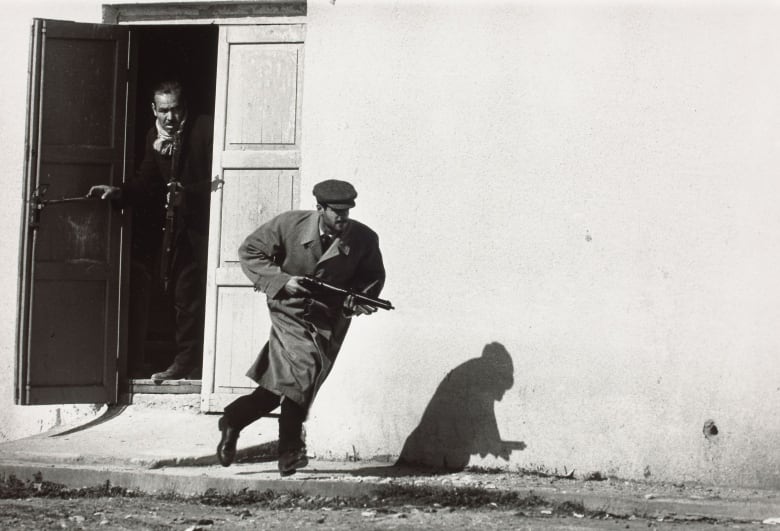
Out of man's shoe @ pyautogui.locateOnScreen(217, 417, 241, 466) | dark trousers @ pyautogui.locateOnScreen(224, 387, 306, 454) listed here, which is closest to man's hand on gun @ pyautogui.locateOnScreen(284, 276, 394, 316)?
dark trousers @ pyautogui.locateOnScreen(224, 387, 306, 454)

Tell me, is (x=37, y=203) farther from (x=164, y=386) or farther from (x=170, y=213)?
(x=164, y=386)

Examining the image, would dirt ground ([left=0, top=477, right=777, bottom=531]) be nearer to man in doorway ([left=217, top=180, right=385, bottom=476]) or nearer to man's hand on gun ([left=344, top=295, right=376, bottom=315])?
man in doorway ([left=217, top=180, right=385, bottom=476])

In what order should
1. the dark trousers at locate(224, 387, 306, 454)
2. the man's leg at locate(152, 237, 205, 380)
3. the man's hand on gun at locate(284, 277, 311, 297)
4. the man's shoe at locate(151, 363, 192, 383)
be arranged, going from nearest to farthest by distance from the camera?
the man's hand on gun at locate(284, 277, 311, 297) < the dark trousers at locate(224, 387, 306, 454) < the man's shoe at locate(151, 363, 192, 383) < the man's leg at locate(152, 237, 205, 380)

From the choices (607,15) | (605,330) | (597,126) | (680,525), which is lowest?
(680,525)

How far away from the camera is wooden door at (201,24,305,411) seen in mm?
8898

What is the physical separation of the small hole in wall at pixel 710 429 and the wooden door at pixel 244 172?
10.1 ft

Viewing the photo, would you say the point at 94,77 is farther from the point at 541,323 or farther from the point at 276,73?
the point at 541,323

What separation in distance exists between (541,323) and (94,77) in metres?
3.59

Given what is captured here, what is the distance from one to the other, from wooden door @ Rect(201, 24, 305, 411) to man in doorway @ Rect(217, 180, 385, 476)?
5.38 feet

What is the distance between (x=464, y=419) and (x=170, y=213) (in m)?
3.03

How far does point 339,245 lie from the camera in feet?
23.7

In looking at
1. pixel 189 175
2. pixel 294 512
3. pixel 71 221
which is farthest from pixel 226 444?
pixel 189 175

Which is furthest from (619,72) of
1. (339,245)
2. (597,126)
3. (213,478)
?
(213,478)

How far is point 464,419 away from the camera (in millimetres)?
7953
